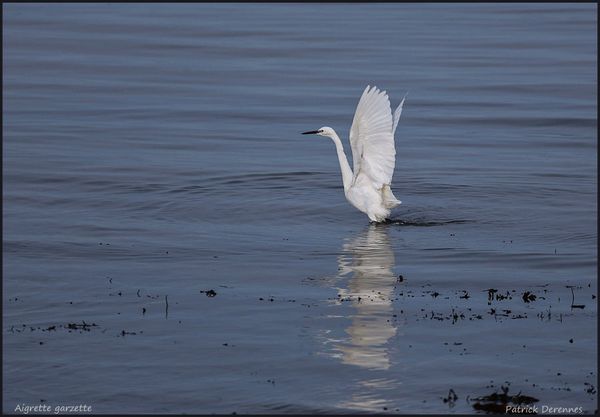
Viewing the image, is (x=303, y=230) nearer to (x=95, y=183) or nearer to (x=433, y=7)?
(x=95, y=183)

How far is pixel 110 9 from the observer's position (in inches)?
1716

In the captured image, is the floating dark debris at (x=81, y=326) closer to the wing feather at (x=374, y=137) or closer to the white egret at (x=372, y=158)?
the wing feather at (x=374, y=137)

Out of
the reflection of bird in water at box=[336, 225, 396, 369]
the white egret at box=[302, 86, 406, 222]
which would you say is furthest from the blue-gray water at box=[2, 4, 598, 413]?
the white egret at box=[302, 86, 406, 222]

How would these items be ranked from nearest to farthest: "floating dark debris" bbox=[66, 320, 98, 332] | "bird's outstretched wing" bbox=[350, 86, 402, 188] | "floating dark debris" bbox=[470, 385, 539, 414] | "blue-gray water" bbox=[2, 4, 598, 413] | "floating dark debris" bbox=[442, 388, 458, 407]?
"floating dark debris" bbox=[470, 385, 539, 414], "floating dark debris" bbox=[442, 388, 458, 407], "blue-gray water" bbox=[2, 4, 598, 413], "floating dark debris" bbox=[66, 320, 98, 332], "bird's outstretched wing" bbox=[350, 86, 402, 188]

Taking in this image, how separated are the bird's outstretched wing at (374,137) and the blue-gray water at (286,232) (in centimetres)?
75

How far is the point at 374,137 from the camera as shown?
15922 millimetres

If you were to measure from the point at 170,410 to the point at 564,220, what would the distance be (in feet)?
27.3

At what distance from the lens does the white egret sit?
15633 millimetres

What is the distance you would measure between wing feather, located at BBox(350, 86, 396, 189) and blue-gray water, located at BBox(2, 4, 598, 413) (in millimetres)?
758

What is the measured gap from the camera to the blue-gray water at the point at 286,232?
9.95m

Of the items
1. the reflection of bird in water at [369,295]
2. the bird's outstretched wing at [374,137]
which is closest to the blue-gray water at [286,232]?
the reflection of bird in water at [369,295]

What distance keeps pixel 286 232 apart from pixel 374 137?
170 centimetres

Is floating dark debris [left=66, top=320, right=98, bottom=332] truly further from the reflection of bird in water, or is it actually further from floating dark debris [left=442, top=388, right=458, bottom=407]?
floating dark debris [left=442, top=388, right=458, bottom=407]

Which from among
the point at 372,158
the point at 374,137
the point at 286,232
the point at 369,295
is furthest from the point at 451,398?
the point at 372,158
